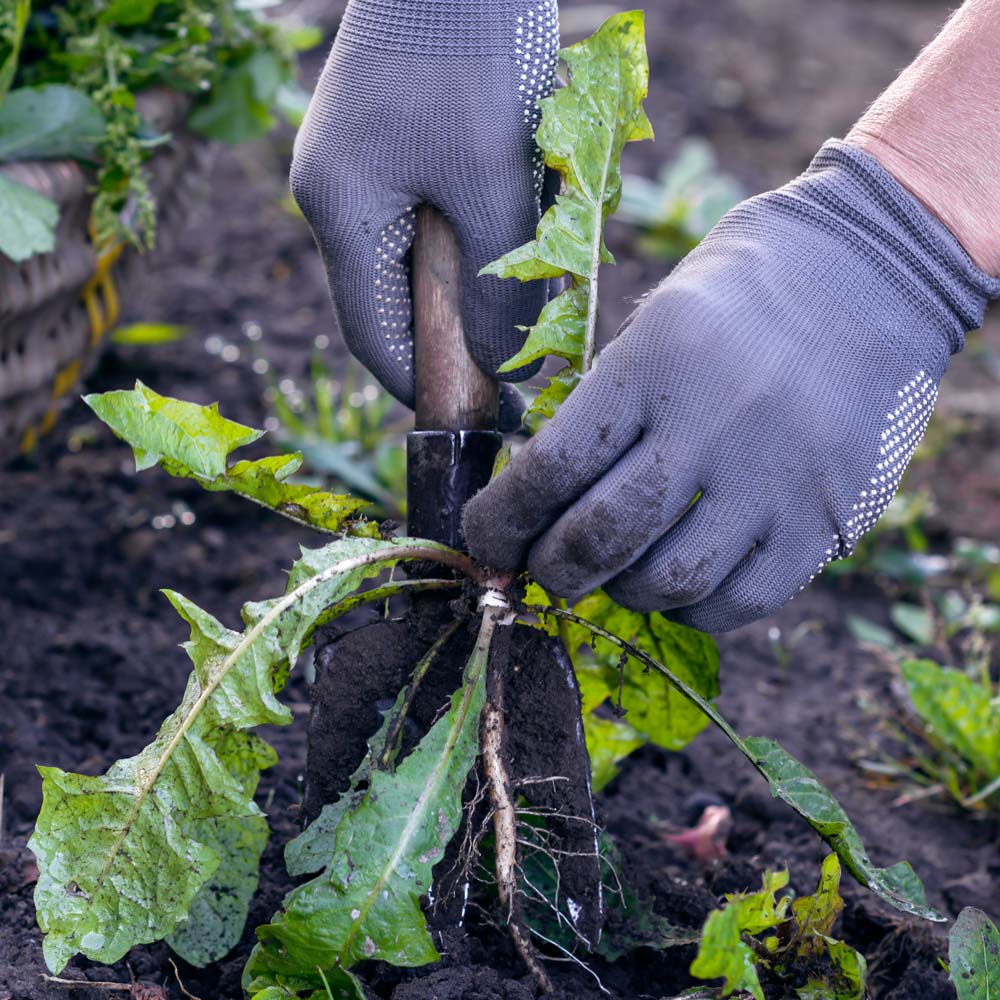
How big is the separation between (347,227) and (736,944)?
105 cm

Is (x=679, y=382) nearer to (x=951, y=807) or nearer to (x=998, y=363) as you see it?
(x=951, y=807)

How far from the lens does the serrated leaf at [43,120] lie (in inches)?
75.4

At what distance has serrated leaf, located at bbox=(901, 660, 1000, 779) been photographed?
1.95 meters

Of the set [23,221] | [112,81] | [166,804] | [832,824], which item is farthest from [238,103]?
[832,824]

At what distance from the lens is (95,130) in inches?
78.7

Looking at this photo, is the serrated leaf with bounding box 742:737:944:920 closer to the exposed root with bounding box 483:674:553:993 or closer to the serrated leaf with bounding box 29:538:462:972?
the exposed root with bounding box 483:674:553:993

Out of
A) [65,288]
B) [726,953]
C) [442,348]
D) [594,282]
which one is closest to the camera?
[726,953]

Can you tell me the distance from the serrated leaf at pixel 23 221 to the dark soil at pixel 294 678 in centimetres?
67

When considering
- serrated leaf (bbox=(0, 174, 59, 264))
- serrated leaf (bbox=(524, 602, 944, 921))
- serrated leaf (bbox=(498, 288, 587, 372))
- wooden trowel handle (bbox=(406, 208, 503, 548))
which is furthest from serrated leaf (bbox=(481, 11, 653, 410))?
serrated leaf (bbox=(0, 174, 59, 264))

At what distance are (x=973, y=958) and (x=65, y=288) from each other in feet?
6.05

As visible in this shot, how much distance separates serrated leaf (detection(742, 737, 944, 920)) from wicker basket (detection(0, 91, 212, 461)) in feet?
4.58

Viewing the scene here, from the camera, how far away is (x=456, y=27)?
1517mm

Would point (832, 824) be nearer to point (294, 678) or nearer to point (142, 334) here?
point (294, 678)

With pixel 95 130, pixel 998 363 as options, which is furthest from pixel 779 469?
pixel 998 363
